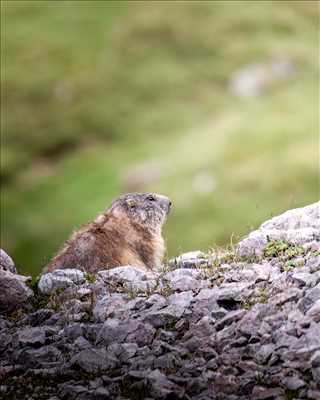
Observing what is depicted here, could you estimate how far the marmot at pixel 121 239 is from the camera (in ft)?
46.0

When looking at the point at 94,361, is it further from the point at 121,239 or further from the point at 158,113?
the point at 158,113

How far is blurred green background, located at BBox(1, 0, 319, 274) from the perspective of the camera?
52062mm

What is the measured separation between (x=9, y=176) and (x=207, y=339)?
5429 cm

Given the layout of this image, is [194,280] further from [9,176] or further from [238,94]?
[238,94]

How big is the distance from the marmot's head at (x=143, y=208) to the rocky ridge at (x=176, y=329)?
1990 mm

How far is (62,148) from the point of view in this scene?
69.5 m

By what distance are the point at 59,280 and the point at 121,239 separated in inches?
75.5

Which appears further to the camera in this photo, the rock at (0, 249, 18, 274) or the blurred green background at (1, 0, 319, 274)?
the blurred green background at (1, 0, 319, 274)

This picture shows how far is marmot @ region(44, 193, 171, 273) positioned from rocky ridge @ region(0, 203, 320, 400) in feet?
1.90

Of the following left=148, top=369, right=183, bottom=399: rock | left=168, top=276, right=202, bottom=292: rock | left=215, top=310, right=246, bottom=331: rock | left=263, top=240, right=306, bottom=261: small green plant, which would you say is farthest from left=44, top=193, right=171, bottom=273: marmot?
left=148, top=369, right=183, bottom=399: rock

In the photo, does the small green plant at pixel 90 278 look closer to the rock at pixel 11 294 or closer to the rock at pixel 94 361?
the rock at pixel 11 294

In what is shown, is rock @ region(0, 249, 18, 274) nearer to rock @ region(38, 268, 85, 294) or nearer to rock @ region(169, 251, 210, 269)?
rock @ region(38, 268, 85, 294)

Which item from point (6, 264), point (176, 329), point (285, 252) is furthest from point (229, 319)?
point (6, 264)

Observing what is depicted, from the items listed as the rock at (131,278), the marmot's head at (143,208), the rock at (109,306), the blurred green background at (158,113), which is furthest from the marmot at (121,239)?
the blurred green background at (158,113)
